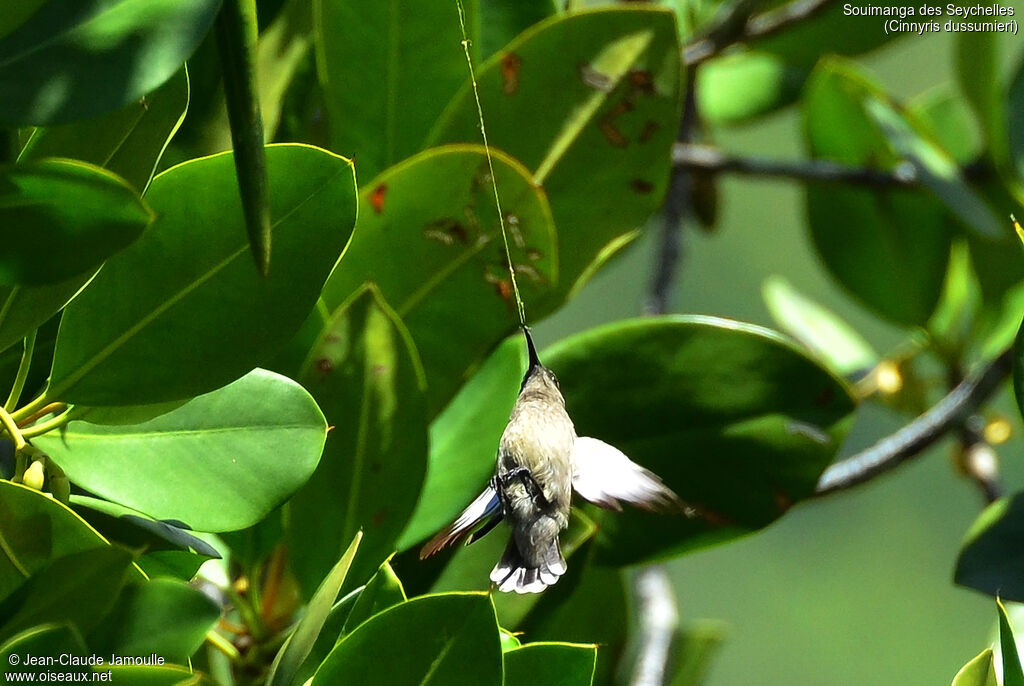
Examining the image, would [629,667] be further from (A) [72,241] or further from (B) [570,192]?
(A) [72,241]

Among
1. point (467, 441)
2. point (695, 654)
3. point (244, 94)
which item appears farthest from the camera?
point (695, 654)

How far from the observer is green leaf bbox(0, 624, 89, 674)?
45 cm

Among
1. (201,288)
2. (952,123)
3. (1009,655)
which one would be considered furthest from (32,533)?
(952,123)

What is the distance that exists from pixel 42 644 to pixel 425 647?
6.7 inches

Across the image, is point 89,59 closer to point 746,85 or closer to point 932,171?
point 932,171

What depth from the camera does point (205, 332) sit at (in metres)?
0.52

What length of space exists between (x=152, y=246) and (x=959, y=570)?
0.53 meters

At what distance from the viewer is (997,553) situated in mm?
675

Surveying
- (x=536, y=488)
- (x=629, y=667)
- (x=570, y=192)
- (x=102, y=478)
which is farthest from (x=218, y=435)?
(x=629, y=667)

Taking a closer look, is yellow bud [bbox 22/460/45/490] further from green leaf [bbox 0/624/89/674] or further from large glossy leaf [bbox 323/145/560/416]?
large glossy leaf [bbox 323/145/560/416]

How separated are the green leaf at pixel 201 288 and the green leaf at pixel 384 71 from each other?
0.70 feet

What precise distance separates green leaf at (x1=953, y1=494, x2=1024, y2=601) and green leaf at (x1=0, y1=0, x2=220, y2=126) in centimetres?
55

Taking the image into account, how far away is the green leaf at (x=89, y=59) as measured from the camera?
1.35 feet

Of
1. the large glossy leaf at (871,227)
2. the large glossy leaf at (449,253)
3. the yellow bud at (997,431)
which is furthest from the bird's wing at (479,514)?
the yellow bud at (997,431)
